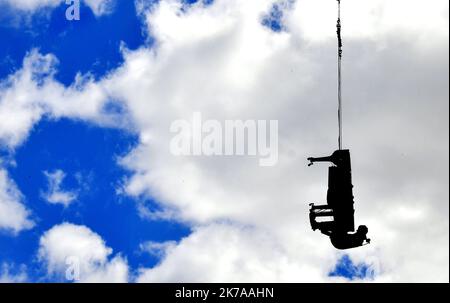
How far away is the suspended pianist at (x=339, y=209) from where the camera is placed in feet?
76.7

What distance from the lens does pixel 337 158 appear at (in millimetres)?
23734

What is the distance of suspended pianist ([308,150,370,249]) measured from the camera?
23375 millimetres

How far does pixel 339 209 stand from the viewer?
23.4 metres
